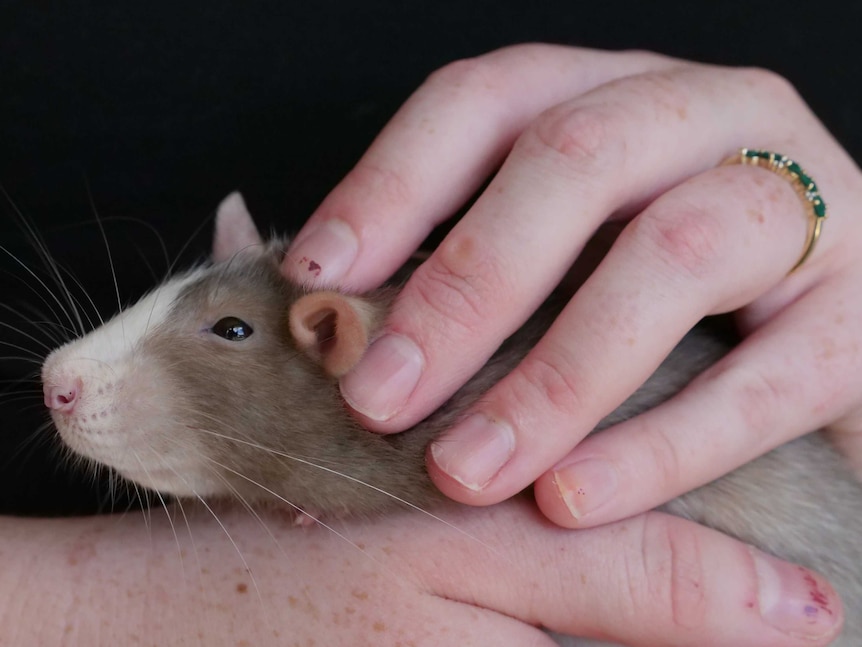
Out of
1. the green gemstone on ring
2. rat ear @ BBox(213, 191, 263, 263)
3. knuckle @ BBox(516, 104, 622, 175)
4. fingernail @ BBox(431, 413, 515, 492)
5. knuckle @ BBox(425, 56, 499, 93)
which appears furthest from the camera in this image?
rat ear @ BBox(213, 191, 263, 263)

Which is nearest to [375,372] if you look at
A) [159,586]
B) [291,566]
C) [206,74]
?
[291,566]

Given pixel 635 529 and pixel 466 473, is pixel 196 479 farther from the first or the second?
pixel 635 529

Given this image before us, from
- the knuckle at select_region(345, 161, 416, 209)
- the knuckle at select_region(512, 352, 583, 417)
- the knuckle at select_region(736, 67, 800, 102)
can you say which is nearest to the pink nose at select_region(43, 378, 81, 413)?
the knuckle at select_region(345, 161, 416, 209)

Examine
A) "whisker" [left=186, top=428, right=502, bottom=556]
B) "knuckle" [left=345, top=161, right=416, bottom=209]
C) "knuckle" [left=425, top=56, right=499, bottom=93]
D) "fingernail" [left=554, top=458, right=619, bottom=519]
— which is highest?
"knuckle" [left=425, top=56, right=499, bottom=93]

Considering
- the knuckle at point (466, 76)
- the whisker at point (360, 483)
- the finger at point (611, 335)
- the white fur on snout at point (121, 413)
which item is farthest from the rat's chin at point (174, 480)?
the knuckle at point (466, 76)

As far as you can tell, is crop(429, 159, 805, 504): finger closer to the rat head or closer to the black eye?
the rat head

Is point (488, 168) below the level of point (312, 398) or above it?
above

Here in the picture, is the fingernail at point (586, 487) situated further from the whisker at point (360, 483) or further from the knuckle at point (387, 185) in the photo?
the knuckle at point (387, 185)
